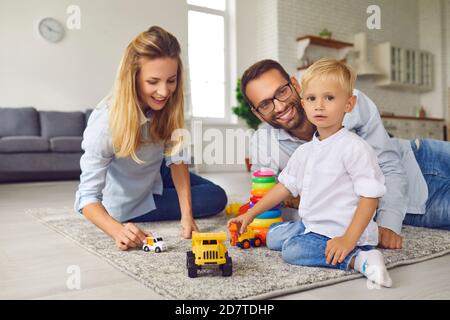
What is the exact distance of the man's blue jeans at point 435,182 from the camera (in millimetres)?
1695

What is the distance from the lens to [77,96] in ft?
18.0

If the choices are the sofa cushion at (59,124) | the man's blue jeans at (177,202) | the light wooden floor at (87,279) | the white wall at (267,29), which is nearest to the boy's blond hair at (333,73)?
the light wooden floor at (87,279)

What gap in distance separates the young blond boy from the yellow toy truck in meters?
0.21

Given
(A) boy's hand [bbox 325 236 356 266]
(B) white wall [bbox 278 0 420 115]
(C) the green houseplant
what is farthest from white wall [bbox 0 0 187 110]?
(A) boy's hand [bbox 325 236 356 266]

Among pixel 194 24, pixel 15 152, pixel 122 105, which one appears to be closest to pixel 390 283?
pixel 122 105

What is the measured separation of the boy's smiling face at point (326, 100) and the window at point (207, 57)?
5119 millimetres

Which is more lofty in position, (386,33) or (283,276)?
(386,33)

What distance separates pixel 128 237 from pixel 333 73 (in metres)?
0.79

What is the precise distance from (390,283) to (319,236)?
0.79ft

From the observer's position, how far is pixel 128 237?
4.49 ft

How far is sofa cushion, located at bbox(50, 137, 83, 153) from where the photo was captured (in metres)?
4.71

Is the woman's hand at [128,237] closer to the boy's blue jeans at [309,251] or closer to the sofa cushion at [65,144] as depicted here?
the boy's blue jeans at [309,251]

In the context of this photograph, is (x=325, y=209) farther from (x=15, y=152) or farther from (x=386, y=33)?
(x=386, y=33)

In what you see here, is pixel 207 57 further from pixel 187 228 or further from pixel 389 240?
pixel 389 240
